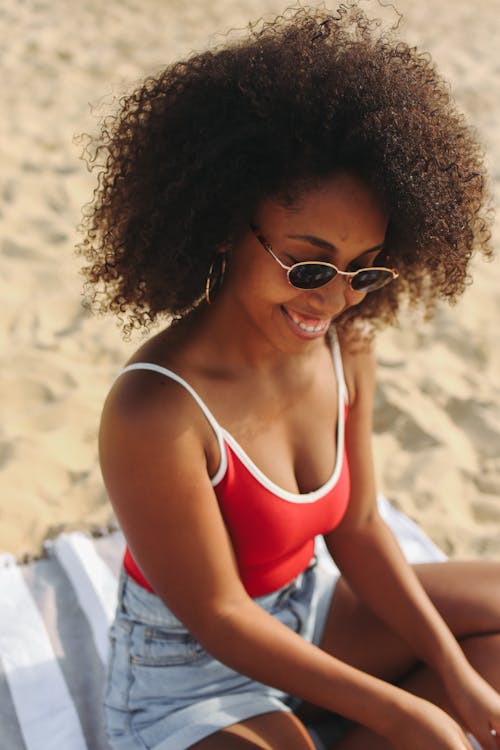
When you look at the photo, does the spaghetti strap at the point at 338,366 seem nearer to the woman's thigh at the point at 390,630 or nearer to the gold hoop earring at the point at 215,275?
the gold hoop earring at the point at 215,275

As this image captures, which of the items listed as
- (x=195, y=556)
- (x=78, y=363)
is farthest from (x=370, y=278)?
(x=78, y=363)

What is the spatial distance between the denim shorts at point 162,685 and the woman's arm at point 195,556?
11cm

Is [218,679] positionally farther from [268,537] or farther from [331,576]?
[331,576]

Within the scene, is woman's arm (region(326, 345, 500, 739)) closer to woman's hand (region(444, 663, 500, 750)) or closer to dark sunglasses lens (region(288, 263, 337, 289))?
woman's hand (region(444, 663, 500, 750))

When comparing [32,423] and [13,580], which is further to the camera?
[32,423]

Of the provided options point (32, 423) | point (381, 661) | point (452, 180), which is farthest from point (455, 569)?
point (32, 423)

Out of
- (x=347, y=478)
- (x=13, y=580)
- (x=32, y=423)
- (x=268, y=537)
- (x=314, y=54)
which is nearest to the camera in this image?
Result: (x=314, y=54)

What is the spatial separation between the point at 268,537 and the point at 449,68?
5.69 meters

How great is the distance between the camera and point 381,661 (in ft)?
6.84

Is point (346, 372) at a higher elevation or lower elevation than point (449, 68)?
lower

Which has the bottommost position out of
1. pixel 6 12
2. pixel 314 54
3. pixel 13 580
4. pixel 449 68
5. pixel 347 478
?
pixel 13 580

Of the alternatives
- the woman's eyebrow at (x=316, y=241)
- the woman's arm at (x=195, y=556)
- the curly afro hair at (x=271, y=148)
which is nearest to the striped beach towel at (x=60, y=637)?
the woman's arm at (x=195, y=556)

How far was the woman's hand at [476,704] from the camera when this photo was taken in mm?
1839

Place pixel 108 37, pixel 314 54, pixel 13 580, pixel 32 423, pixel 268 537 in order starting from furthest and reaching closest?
pixel 108 37 < pixel 32 423 < pixel 13 580 < pixel 268 537 < pixel 314 54
